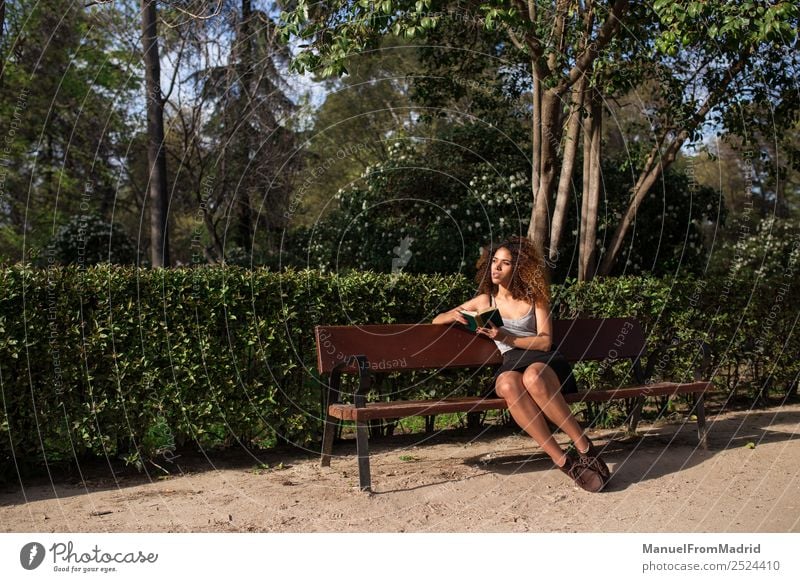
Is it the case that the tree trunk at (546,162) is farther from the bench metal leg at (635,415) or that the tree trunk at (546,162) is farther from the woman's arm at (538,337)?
the woman's arm at (538,337)

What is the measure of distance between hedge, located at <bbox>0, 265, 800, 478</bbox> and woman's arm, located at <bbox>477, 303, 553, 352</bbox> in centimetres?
148

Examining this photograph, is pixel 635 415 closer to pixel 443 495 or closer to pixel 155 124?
pixel 443 495

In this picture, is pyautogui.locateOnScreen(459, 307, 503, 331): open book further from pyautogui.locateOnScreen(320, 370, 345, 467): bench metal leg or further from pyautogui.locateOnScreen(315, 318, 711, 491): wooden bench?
pyautogui.locateOnScreen(320, 370, 345, 467): bench metal leg

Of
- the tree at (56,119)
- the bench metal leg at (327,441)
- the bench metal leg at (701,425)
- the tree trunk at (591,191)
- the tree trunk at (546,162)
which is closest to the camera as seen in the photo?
the bench metal leg at (327,441)

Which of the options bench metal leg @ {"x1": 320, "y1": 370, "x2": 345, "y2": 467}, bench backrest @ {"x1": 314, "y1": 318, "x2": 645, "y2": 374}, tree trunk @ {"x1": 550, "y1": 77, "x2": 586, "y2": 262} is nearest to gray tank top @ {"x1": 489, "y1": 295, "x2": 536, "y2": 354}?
bench backrest @ {"x1": 314, "y1": 318, "x2": 645, "y2": 374}

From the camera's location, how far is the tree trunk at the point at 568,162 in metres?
8.66

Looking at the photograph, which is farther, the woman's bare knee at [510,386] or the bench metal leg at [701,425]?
the bench metal leg at [701,425]

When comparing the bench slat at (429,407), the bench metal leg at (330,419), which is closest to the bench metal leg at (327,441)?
the bench metal leg at (330,419)

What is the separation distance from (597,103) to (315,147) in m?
16.4

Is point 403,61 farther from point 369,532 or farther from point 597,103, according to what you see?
point 369,532

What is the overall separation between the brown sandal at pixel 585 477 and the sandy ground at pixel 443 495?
53 mm

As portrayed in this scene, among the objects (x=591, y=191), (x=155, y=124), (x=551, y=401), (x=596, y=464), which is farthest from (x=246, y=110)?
(x=596, y=464)

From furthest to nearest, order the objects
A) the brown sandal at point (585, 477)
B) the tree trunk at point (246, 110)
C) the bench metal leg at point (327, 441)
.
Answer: the tree trunk at point (246, 110) < the bench metal leg at point (327, 441) < the brown sandal at point (585, 477)

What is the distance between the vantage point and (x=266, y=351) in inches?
256
